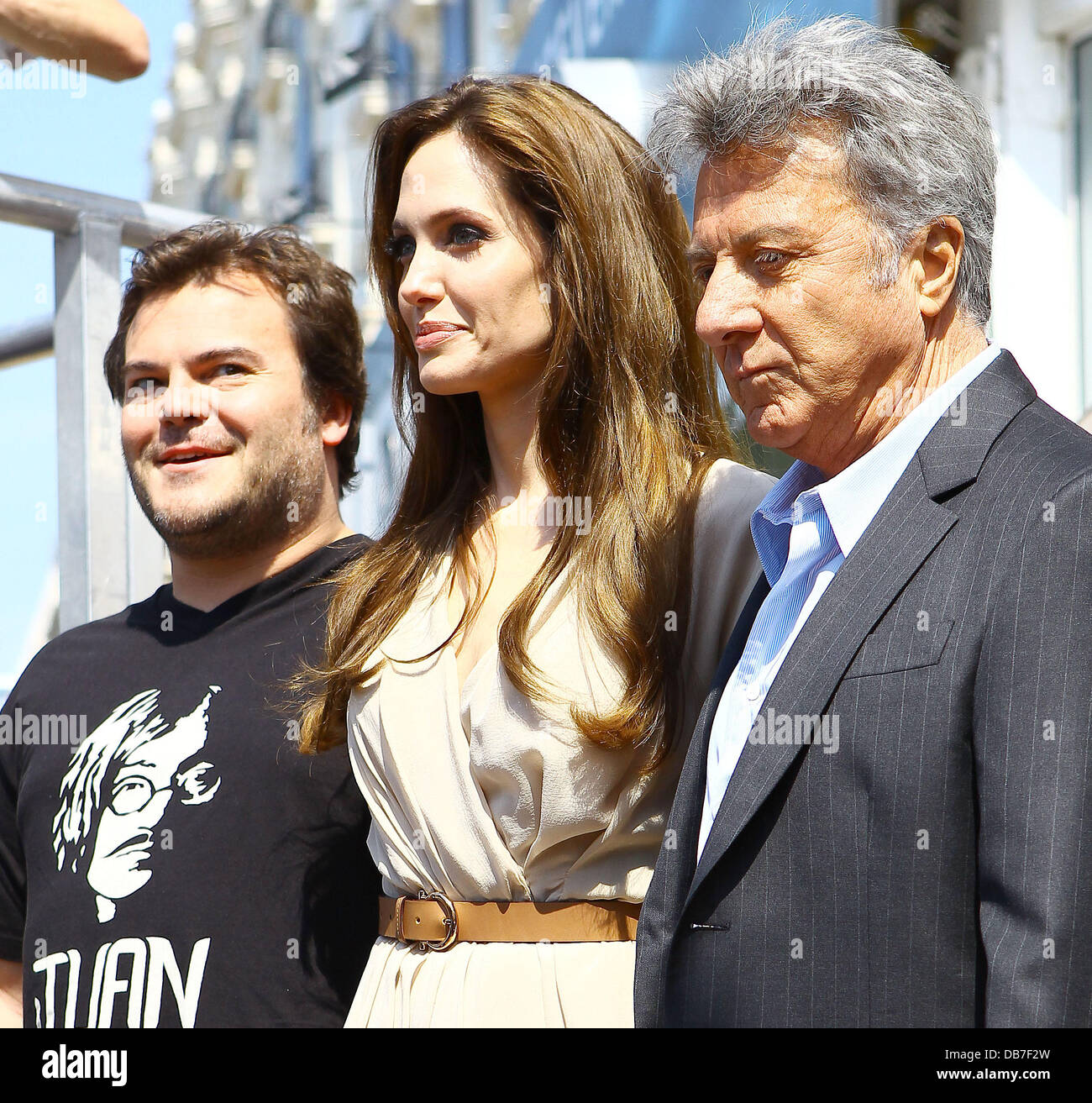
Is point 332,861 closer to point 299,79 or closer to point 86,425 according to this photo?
point 86,425

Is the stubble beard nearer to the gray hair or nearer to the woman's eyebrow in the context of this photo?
the woman's eyebrow

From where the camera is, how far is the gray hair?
2031 millimetres

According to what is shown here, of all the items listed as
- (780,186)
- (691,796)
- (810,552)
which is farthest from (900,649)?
(780,186)

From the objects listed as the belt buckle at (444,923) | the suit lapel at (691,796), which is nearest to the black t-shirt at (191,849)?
the belt buckle at (444,923)

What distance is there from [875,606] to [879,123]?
0.67 meters

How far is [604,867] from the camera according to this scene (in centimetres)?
237

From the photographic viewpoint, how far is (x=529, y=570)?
8.64ft

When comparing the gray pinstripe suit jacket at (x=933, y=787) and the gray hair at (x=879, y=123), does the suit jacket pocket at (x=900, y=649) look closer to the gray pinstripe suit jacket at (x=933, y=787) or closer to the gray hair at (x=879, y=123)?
the gray pinstripe suit jacket at (x=933, y=787)

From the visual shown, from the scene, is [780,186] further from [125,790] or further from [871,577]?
[125,790]

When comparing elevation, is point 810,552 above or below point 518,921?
above

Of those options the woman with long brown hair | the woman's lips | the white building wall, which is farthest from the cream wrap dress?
the white building wall

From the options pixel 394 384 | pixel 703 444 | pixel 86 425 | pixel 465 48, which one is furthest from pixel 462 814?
pixel 465 48

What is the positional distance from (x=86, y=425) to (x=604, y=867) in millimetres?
2014
